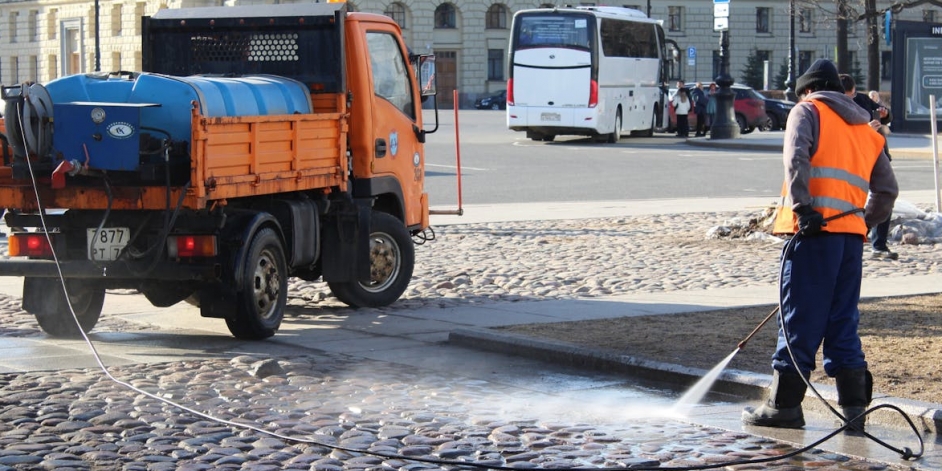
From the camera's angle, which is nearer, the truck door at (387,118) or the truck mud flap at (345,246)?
the truck mud flap at (345,246)

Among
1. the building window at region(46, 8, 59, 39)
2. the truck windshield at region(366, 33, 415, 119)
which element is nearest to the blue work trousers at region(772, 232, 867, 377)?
the truck windshield at region(366, 33, 415, 119)

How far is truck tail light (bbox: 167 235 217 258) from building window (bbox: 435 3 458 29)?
244 feet

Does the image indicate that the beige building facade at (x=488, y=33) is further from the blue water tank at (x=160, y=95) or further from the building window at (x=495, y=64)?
the blue water tank at (x=160, y=95)

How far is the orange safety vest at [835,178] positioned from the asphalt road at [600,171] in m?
13.8

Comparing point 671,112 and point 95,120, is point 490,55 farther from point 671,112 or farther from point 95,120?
point 95,120

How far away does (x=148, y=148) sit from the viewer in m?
9.00

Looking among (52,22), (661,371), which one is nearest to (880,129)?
(661,371)

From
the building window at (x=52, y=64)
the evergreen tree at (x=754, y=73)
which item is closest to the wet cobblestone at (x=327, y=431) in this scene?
the evergreen tree at (x=754, y=73)

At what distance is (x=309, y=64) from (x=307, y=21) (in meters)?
0.32

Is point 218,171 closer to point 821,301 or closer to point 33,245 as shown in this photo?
point 33,245

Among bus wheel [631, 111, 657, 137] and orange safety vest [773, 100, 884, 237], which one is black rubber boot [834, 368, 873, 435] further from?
bus wheel [631, 111, 657, 137]

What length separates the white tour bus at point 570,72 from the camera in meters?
37.3

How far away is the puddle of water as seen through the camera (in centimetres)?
761

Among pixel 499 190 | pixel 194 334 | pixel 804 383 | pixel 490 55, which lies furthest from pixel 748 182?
pixel 490 55
